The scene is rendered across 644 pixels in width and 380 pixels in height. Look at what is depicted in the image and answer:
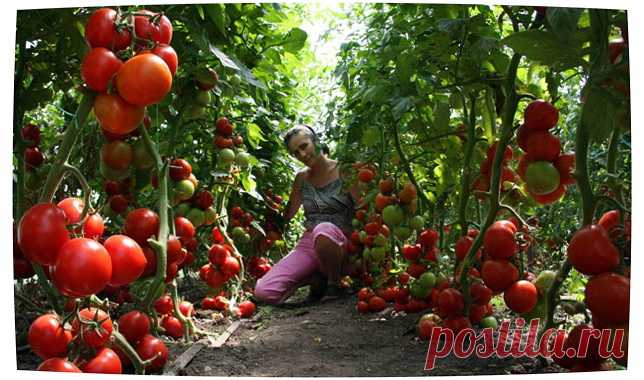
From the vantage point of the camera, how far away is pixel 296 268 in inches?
49.2

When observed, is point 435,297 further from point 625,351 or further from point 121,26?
point 121,26

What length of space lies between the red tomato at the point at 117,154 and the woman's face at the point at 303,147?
423 millimetres

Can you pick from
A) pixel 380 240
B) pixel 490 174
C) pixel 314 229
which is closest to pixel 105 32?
pixel 490 174

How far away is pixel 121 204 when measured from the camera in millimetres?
884

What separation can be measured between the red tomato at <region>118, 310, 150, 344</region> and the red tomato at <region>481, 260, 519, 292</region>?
476 mm

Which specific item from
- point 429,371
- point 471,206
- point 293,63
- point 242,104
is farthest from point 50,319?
point 471,206

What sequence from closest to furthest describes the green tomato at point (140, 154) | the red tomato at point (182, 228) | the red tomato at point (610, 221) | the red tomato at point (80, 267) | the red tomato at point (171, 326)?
1. the red tomato at point (80, 267)
2. the red tomato at point (610, 221)
3. the green tomato at point (140, 154)
4. the red tomato at point (182, 228)
5. the red tomato at point (171, 326)

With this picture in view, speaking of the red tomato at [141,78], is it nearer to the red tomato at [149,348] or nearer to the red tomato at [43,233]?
the red tomato at [43,233]

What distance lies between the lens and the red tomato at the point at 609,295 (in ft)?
1.90

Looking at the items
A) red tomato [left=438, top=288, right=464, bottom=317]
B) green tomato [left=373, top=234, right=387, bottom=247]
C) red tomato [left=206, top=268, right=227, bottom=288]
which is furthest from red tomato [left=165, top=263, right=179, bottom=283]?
green tomato [left=373, top=234, right=387, bottom=247]

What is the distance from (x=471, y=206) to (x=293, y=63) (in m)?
0.60

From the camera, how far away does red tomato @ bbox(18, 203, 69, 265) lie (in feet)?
1.77

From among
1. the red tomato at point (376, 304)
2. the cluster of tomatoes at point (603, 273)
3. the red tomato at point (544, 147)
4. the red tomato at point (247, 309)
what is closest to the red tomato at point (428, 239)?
the red tomato at point (376, 304)

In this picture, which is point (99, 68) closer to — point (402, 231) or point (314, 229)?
point (314, 229)
